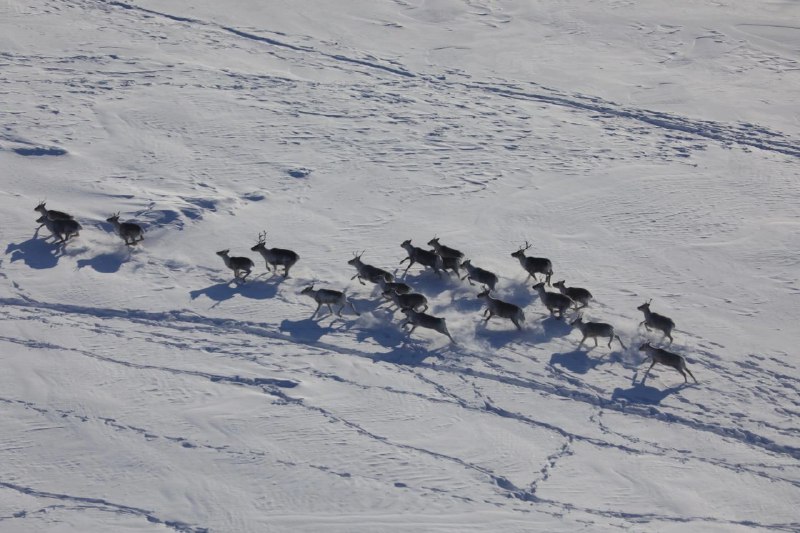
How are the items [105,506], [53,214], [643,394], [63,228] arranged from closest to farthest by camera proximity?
[105,506]
[643,394]
[63,228]
[53,214]

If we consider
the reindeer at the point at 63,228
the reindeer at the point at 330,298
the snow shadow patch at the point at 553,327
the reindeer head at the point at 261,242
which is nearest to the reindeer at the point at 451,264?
the snow shadow patch at the point at 553,327

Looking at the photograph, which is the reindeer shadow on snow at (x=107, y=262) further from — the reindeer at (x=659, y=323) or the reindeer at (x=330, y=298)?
the reindeer at (x=659, y=323)

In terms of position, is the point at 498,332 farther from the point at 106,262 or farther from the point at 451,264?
the point at 106,262

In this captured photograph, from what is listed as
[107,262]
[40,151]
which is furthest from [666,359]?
[40,151]

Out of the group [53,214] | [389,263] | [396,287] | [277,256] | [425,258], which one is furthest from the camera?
[53,214]

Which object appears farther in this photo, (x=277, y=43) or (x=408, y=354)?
(x=277, y=43)

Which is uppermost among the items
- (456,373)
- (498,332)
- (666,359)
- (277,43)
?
(277,43)
